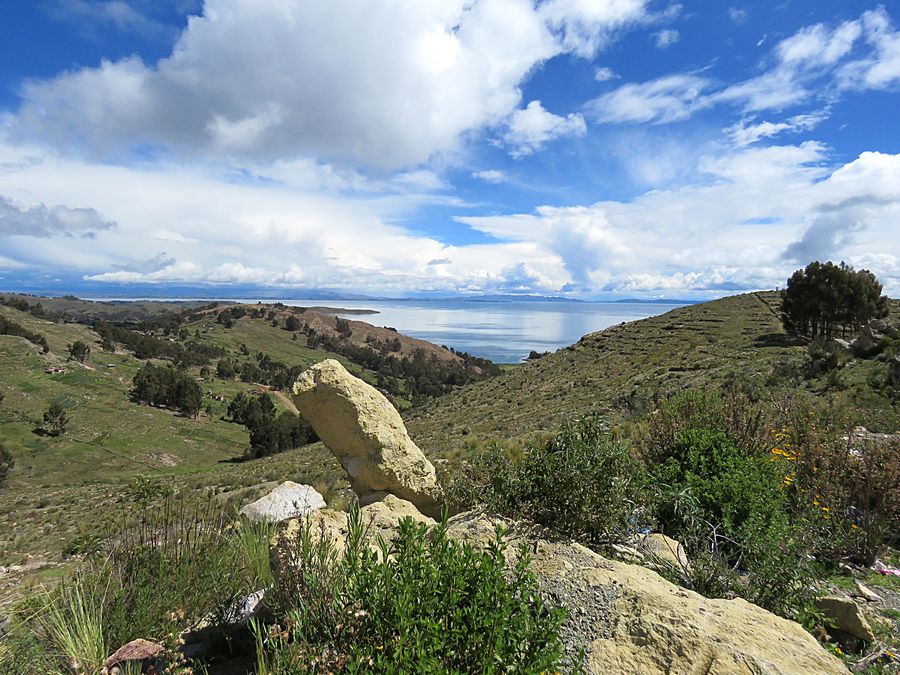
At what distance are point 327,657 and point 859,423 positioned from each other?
1147 cm

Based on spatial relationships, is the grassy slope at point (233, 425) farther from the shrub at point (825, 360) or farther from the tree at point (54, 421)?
the tree at point (54, 421)

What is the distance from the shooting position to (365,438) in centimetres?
661

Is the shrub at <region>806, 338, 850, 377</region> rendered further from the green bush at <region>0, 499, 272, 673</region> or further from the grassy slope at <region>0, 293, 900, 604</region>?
the green bush at <region>0, 499, 272, 673</region>

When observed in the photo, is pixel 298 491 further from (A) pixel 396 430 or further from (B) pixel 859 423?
(B) pixel 859 423

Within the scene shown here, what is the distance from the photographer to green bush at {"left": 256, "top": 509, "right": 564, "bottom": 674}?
1.91 meters

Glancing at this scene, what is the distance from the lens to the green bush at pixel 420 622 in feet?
6.26

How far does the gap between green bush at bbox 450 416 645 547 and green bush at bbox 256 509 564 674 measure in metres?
1.66

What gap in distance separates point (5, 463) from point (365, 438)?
175ft

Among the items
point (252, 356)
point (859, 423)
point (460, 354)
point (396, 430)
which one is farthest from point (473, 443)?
point (460, 354)

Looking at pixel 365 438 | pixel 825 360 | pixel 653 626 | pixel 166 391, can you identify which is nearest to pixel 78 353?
pixel 166 391

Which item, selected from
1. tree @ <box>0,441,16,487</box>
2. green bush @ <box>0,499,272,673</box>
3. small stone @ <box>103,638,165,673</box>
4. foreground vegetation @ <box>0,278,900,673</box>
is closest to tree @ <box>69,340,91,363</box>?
tree @ <box>0,441,16,487</box>

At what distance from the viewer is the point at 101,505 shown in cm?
1888

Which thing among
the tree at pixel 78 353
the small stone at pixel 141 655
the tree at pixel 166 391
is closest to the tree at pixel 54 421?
the tree at pixel 166 391

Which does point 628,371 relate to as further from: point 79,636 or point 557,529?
point 79,636
